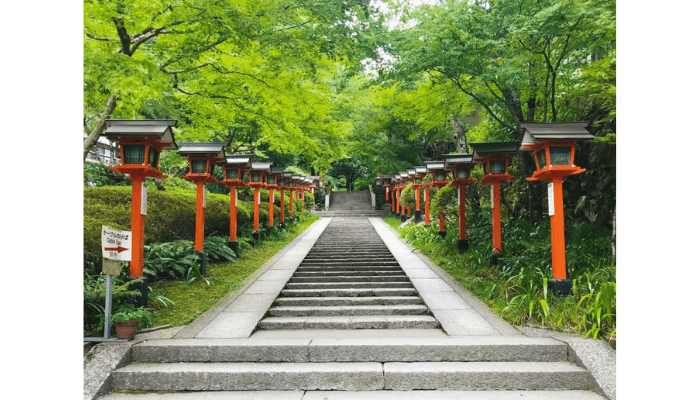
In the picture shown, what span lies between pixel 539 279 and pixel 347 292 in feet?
11.5

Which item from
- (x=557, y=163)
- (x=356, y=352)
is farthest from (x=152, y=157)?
(x=557, y=163)

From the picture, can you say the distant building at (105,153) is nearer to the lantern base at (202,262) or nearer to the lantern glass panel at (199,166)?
the lantern glass panel at (199,166)

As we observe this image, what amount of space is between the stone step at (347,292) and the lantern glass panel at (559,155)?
344cm

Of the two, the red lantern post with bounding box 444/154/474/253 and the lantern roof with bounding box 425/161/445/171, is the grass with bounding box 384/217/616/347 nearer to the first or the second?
the red lantern post with bounding box 444/154/474/253

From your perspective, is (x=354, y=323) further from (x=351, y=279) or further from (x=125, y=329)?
(x=125, y=329)

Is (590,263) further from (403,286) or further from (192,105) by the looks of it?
(192,105)

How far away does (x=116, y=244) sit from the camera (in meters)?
5.13

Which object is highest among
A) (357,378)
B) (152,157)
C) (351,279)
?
(152,157)

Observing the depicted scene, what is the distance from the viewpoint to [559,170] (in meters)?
6.18

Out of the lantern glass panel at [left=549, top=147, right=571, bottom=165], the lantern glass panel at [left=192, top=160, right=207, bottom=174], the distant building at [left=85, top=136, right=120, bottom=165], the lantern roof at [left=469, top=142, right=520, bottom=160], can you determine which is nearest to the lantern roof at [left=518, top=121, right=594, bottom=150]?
the lantern glass panel at [left=549, top=147, right=571, bottom=165]

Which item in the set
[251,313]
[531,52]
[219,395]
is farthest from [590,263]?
[219,395]

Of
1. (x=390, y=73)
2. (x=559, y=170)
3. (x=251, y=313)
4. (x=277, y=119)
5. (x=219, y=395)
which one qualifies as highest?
(x=390, y=73)

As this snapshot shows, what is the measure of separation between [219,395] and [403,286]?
4.54m

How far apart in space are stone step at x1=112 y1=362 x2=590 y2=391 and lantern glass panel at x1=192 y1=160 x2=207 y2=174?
5587 mm
